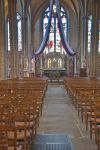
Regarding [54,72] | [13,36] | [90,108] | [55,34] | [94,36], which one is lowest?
[90,108]

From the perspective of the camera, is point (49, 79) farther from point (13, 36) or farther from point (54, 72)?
point (13, 36)

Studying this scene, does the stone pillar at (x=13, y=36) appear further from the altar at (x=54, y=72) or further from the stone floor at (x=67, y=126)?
the stone floor at (x=67, y=126)

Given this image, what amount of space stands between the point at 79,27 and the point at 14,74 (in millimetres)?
18303

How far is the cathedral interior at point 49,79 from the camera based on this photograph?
6809 millimetres

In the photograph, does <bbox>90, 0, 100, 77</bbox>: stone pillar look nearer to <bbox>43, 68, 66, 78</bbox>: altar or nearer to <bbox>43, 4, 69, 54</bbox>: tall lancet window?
<bbox>43, 68, 66, 78</bbox>: altar

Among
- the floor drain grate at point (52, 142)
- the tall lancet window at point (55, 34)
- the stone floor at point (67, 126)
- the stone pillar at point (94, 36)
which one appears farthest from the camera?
the tall lancet window at point (55, 34)

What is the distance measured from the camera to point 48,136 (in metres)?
7.91

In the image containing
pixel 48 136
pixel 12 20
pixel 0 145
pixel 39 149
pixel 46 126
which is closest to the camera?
pixel 0 145

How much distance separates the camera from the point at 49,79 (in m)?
39.5

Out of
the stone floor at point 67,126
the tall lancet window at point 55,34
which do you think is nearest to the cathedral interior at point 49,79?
the stone floor at point 67,126

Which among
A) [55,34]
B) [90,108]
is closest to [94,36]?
[55,34]

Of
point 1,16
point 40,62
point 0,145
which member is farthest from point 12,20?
point 0,145

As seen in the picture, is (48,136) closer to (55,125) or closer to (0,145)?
(55,125)

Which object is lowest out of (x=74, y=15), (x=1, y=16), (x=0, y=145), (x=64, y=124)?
(x=64, y=124)
